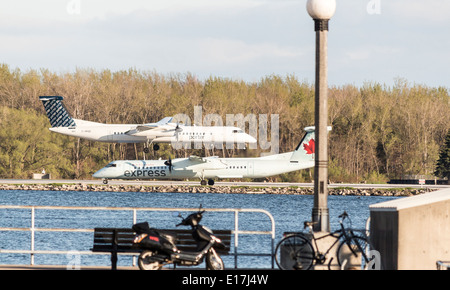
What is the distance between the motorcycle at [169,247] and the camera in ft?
54.0

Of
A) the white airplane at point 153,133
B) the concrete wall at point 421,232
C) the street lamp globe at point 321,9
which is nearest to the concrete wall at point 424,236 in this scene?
the concrete wall at point 421,232

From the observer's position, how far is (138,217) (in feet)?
202

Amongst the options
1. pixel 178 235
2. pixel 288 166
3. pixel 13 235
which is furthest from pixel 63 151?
pixel 178 235

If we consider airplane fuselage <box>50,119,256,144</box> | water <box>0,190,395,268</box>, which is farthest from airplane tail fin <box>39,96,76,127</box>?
water <box>0,190,395,268</box>

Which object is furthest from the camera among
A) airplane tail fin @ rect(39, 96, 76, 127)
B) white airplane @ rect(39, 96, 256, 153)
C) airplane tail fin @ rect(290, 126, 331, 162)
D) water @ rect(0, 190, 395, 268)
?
airplane tail fin @ rect(39, 96, 76, 127)

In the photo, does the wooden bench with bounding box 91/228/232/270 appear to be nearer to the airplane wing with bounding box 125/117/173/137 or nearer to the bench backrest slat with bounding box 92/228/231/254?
the bench backrest slat with bounding box 92/228/231/254

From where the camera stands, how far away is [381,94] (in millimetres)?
112375

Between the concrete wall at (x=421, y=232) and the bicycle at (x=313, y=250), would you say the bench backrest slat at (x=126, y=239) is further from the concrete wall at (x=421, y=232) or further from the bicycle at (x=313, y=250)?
the concrete wall at (x=421, y=232)

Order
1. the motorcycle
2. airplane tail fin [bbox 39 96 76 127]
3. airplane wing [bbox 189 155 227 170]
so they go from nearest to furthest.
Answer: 1. the motorcycle
2. airplane wing [bbox 189 155 227 170]
3. airplane tail fin [bbox 39 96 76 127]

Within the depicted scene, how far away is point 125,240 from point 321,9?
6464 mm

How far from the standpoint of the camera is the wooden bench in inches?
683

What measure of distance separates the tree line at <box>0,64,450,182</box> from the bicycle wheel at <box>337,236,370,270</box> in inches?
3318

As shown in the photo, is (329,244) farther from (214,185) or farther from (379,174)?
(379,174)

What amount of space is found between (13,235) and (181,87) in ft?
231
